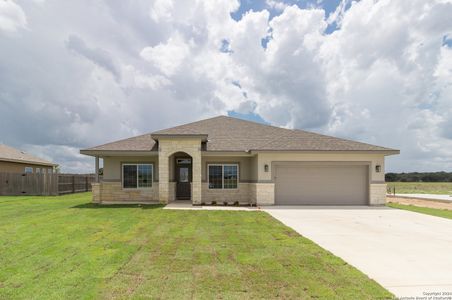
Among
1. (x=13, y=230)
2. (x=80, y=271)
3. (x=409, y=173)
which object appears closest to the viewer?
(x=80, y=271)

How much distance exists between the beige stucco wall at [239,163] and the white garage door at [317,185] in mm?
1761

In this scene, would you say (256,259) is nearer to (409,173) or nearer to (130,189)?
(130,189)

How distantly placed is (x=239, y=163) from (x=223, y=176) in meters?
1.18

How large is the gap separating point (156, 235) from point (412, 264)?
5.90 metres

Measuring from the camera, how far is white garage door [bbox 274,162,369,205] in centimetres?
1490

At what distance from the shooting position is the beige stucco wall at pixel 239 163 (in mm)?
15766

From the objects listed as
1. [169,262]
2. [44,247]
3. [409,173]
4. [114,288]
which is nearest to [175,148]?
[44,247]

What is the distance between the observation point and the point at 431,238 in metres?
7.50

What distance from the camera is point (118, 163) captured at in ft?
52.0

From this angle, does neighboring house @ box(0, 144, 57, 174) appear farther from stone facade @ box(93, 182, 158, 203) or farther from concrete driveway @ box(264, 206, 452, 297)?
concrete driveway @ box(264, 206, 452, 297)

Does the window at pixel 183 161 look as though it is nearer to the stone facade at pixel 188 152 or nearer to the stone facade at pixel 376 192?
the stone facade at pixel 188 152

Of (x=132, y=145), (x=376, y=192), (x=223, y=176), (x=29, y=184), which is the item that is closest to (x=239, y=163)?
(x=223, y=176)

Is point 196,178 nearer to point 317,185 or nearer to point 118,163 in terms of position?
point 118,163

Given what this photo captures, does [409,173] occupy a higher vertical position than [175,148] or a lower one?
lower
